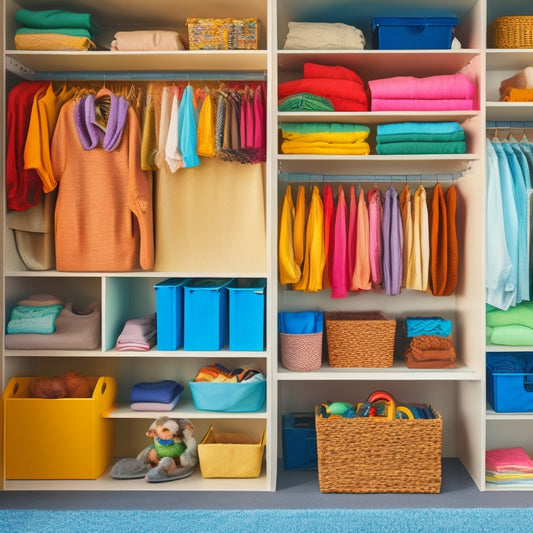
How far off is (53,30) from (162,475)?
2.39 meters

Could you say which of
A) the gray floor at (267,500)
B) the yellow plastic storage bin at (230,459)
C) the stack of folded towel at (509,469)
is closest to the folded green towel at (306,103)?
the yellow plastic storage bin at (230,459)

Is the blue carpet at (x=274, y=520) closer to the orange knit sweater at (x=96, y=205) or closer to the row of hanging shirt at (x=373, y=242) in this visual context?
the row of hanging shirt at (x=373, y=242)

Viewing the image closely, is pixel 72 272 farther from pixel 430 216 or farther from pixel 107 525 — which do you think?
pixel 430 216

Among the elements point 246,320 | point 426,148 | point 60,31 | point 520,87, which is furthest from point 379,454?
point 60,31

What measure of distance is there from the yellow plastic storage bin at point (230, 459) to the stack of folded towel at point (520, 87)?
89.3 inches

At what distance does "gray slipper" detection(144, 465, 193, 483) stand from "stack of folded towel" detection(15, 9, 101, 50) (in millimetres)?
2230

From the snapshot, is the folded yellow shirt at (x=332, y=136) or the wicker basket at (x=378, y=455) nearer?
the wicker basket at (x=378, y=455)

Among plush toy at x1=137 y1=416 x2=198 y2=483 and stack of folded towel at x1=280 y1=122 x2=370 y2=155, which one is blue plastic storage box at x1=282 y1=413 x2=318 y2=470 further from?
stack of folded towel at x1=280 y1=122 x2=370 y2=155

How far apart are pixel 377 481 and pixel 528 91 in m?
2.17

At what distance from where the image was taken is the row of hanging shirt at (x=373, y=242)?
3.43m

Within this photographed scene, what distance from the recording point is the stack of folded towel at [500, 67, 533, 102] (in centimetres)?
335

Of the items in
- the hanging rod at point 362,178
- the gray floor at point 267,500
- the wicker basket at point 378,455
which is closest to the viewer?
the gray floor at point 267,500

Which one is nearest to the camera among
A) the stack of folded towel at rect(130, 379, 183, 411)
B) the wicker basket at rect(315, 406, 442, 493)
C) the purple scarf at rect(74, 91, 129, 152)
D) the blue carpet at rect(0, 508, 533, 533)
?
the blue carpet at rect(0, 508, 533, 533)

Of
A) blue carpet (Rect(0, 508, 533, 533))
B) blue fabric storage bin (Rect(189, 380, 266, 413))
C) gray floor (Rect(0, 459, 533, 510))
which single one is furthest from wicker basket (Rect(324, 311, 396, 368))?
blue carpet (Rect(0, 508, 533, 533))
